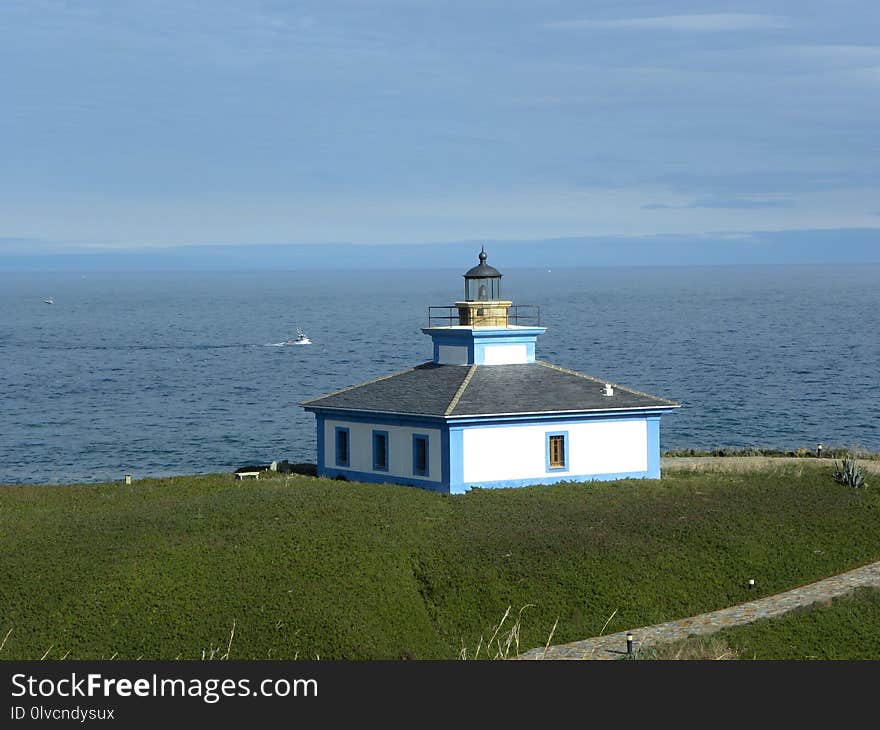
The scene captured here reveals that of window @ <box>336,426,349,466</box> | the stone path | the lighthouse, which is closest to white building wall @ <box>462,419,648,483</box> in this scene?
the lighthouse

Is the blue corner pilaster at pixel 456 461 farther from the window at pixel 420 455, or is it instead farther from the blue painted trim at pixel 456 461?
the window at pixel 420 455

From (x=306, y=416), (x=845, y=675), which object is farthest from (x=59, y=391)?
(x=845, y=675)

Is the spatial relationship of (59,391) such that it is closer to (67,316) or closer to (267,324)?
(267,324)

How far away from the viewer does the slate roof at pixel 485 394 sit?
39688mm

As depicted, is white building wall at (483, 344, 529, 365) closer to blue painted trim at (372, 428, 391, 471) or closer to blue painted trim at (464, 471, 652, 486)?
blue painted trim at (372, 428, 391, 471)

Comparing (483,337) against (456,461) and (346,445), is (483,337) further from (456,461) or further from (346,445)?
(456,461)

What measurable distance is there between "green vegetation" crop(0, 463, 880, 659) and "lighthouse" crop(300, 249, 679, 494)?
1.21 meters

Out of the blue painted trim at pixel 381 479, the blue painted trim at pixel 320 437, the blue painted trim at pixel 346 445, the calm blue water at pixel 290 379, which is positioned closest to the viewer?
the blue painted trim at pixel 381 479

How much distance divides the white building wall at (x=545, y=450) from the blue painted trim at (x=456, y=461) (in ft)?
0.42

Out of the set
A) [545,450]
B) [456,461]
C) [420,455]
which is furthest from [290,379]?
[456,461]

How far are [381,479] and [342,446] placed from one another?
204cm

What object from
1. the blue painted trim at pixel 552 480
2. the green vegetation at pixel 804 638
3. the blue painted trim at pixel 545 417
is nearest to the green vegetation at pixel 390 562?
the blue painted trim at pixel 552 480

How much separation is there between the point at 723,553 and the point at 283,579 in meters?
10.4

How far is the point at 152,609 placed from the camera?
91.8 ft
